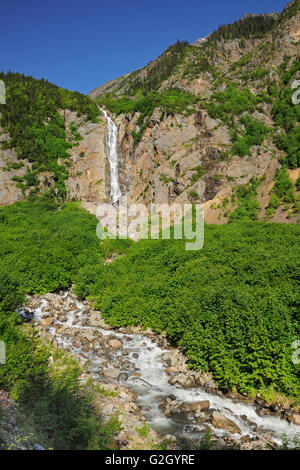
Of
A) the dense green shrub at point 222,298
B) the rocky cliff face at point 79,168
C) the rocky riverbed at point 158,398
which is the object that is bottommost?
the rocky riverbed at point 158,398

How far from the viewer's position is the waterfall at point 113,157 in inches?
1997

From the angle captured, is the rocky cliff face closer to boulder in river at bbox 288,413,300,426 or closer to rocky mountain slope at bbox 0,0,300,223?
rocky mountain slope at bbox 0,0,300,223

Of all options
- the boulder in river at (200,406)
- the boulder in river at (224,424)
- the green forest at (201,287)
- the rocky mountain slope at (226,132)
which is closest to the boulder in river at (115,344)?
the green forest at (201,287)

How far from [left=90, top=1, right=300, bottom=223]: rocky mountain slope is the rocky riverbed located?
1866 cm

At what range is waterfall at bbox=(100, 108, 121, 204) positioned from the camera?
50731 mm

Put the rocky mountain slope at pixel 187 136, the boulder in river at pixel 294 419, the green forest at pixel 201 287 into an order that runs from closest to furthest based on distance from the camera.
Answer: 1. the boulder in river at pixel 294 419
2. the green forest at pixel 201 287
3. the rocky mountain slope at pixel 187 136

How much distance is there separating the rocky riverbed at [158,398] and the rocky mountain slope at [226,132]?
18660mm

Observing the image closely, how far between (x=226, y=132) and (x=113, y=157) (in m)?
19.8

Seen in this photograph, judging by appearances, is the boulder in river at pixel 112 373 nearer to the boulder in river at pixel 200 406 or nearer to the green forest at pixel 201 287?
the green forest at pixel 201 287

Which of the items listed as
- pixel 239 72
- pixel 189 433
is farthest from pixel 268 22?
pixel 189 433

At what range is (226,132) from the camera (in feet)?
144

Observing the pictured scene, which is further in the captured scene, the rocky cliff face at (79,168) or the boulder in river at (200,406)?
the rocky cliff face at (79,168)

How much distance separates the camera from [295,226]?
2288 centimetres
